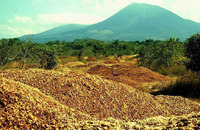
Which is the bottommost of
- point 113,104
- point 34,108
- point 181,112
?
point 181,112

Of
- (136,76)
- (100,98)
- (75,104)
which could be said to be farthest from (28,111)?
(136,76)

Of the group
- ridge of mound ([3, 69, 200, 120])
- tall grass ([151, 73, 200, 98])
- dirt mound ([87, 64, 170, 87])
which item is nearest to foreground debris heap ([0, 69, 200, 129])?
ridge of mound ([3, 69, 200, 120])

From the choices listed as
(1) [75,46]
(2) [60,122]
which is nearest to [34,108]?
(2) [60,122]

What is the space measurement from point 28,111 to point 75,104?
1211 mm

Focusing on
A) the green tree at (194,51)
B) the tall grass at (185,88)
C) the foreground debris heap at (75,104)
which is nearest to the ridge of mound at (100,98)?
the foreground debris heap at (75,104)

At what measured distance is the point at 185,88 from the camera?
22.0ft

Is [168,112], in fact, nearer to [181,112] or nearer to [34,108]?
[181,112]

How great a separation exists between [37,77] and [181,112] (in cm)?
379

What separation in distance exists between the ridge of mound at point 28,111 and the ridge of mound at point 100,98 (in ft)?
2.19

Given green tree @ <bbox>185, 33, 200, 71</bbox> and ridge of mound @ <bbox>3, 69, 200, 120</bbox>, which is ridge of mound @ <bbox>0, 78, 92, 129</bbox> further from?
green tree @ <bbox>185, 33, 200, 71</bbox>

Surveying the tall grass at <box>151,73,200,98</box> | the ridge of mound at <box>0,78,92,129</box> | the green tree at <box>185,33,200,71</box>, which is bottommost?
the tall grass at <box>151,73,200,98</box>

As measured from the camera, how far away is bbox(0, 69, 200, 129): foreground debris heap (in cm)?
289

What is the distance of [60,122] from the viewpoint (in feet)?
9.64

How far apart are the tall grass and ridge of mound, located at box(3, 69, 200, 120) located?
1261 mm
